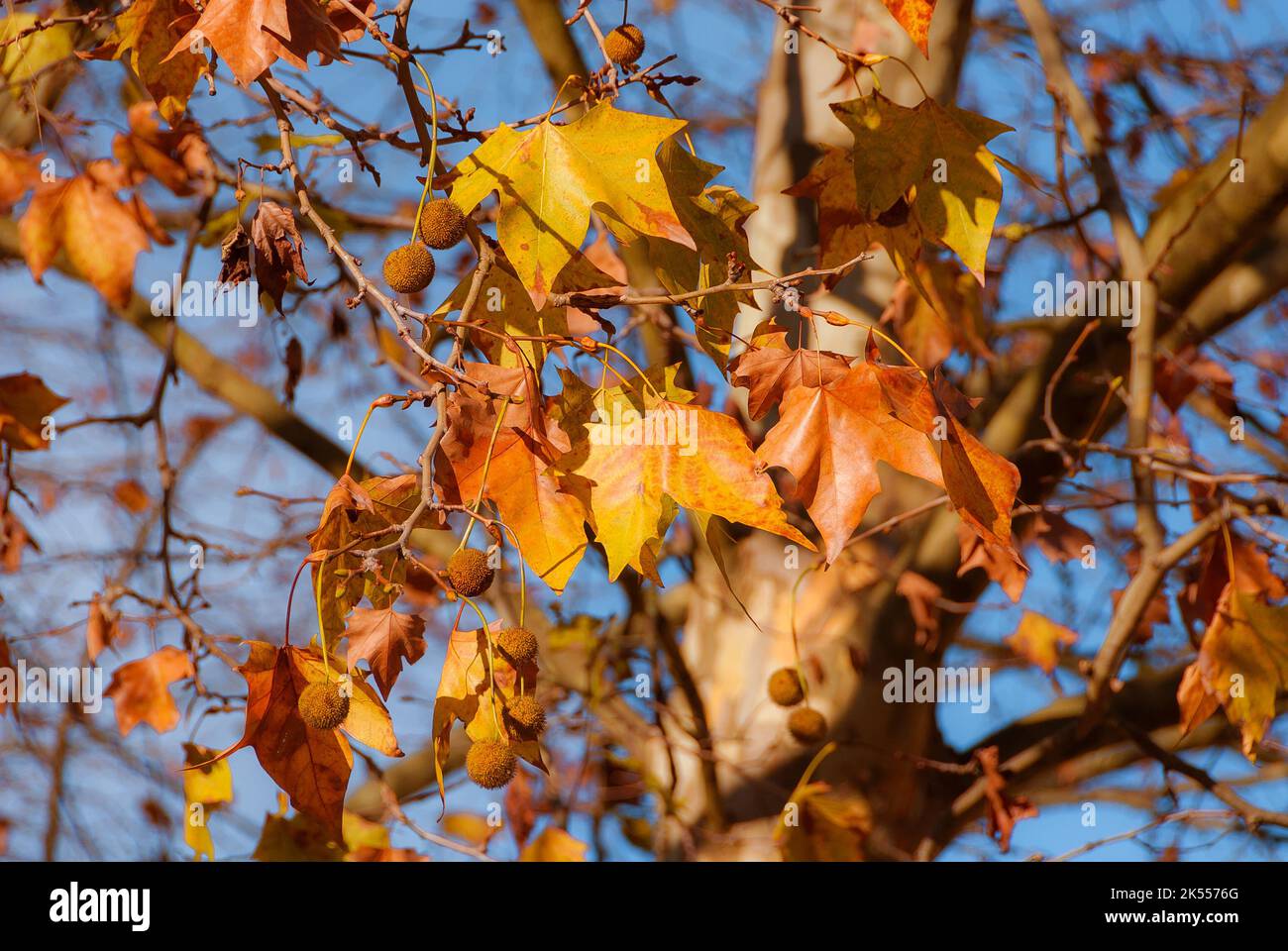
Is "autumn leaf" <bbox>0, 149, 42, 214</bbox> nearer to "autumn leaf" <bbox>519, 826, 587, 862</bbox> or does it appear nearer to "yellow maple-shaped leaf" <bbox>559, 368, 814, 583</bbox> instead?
"yellow maple-shaped leaf" <bbox>559, 368, 814, 583</bbox>

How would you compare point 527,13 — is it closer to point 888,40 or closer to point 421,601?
point 888,40

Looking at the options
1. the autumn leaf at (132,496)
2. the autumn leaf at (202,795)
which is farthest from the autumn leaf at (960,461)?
the autumn leaf at (132,496)

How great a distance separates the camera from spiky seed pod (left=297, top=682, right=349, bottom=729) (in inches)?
44.8

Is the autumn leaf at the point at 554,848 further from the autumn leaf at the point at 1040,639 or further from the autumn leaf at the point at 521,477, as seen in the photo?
the autumn leaf at the point at 1040,639

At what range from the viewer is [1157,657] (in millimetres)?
4879

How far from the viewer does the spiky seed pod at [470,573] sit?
1.09m

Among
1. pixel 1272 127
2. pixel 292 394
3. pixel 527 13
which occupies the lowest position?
pixel 292 394

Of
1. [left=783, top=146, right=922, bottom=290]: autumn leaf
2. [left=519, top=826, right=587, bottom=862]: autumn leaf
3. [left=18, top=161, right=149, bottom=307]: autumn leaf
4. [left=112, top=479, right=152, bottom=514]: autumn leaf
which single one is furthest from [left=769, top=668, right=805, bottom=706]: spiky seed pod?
A: [left=112, top=479, right=152, bottom=514]: autumn leaf

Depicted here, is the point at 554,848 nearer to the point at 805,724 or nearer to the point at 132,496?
the point at 805,724

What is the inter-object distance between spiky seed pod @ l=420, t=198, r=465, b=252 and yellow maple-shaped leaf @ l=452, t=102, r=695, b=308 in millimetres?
31

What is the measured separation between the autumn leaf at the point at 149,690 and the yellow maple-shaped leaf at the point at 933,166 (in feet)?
5.46
